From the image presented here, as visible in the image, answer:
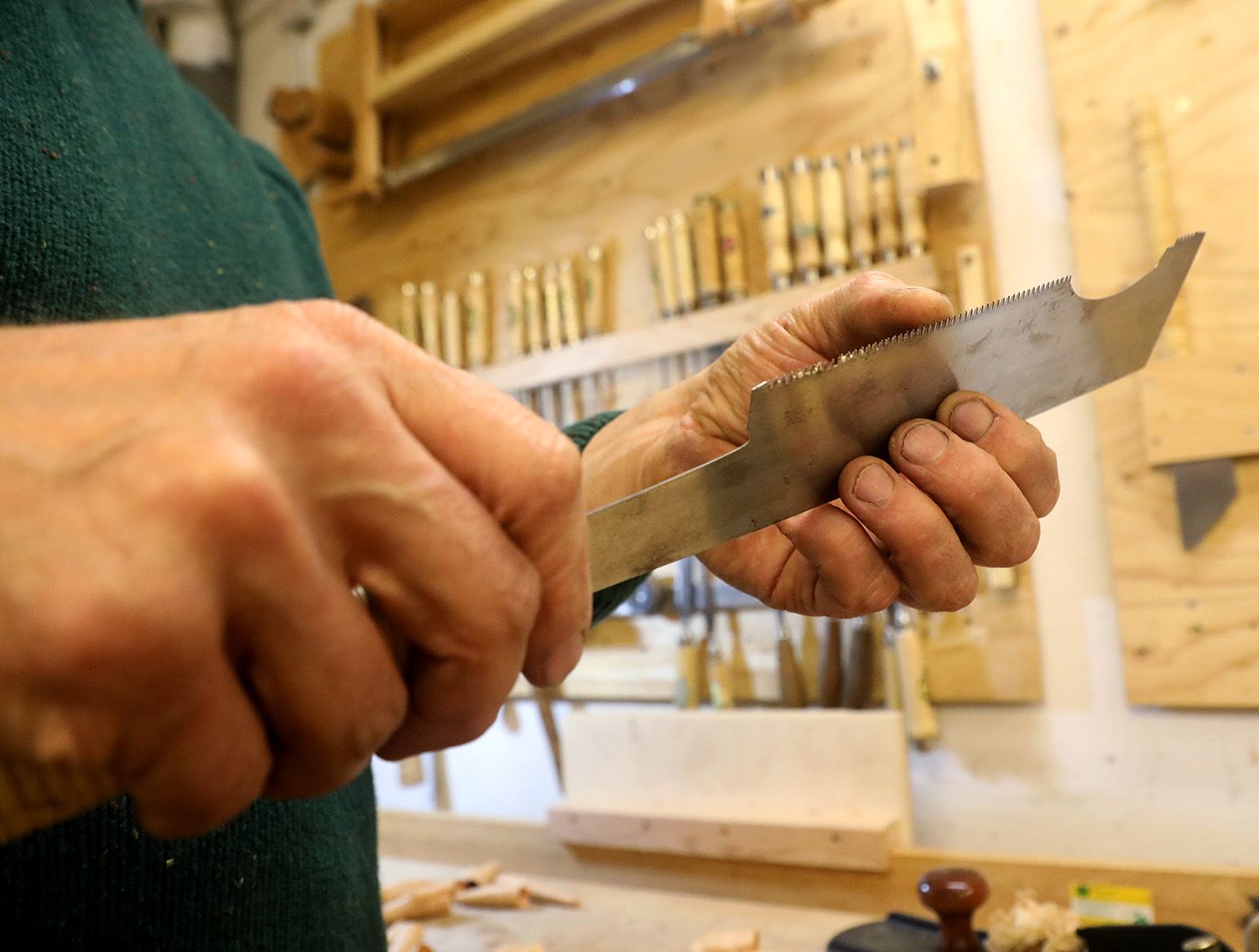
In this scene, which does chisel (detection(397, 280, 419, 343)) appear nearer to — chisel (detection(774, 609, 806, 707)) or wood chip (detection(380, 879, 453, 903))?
chisel (detection(774, 609, 806, 707))

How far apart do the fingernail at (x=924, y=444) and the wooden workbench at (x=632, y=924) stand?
816 millimetres

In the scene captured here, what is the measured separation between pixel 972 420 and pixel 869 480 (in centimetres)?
8

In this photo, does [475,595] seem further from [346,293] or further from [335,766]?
[346,293]

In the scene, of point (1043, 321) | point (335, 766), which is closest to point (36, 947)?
point (335, 766)

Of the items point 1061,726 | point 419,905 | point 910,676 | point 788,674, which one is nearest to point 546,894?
point 419,905

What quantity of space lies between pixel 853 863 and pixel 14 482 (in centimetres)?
125

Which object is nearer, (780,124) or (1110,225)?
(1110,225)

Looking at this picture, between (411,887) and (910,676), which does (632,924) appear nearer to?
(411,887)

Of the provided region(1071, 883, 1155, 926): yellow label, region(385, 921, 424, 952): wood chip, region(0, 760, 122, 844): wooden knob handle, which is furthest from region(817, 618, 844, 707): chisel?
region(0, 760, 122, 844): wooden knob handle

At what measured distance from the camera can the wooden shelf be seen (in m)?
1.57

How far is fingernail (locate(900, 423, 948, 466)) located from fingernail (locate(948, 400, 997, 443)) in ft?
0.04

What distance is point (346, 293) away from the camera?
2.48 metres

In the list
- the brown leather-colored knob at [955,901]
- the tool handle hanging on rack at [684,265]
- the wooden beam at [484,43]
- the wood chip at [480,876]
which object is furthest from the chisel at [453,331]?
the brown leather-colored knob at [955,901]

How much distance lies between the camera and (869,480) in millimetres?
563
